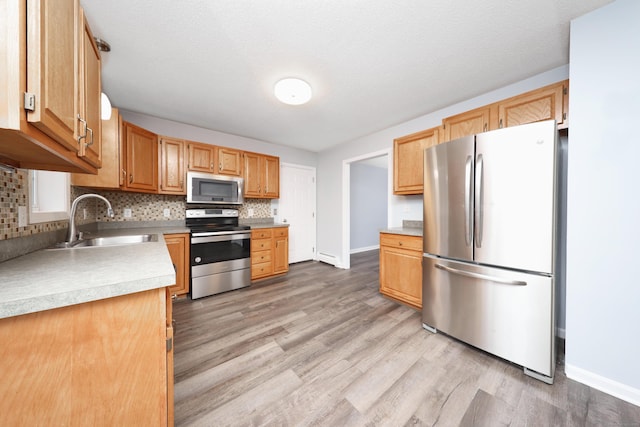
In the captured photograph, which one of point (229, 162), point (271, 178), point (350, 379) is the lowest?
point (350, 379)

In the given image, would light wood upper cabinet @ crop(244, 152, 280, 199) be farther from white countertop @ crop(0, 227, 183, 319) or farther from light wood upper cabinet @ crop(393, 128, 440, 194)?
white countertop @ crop(0, 227, 183, 319)

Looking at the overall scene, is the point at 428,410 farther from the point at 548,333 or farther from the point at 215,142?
the point at 215,142

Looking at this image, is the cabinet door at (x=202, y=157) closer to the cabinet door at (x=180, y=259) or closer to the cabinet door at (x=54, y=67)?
the cabinet door at (x=180, y=259)

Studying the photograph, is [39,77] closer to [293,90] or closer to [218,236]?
[293,90]

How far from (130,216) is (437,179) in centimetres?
372

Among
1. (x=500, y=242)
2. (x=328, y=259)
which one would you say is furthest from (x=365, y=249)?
(x=500, y=242)

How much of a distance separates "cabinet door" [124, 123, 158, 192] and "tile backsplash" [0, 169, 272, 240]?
42 cm

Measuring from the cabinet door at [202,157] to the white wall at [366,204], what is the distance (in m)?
3.34

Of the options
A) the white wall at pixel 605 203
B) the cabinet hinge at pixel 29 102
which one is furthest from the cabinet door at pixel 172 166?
the white wall at pixel 605 203

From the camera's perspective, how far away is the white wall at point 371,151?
2176mm

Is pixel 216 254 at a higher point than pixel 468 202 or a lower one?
lower

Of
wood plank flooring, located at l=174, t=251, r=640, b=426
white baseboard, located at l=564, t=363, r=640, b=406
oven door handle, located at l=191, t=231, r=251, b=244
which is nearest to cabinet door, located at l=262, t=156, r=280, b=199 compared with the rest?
oven door handle, located at l=191, t=231, r=251, b=244

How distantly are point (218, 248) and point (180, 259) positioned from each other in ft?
1.44

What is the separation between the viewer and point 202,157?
306 cm
